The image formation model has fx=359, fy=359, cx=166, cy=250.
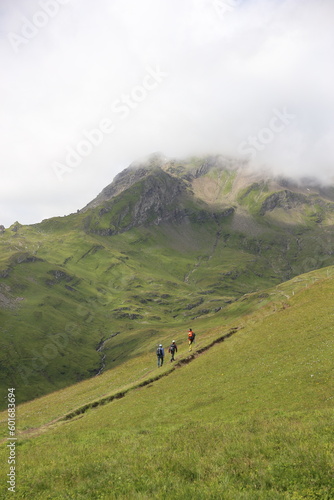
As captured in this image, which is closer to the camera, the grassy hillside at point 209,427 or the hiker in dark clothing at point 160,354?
the grassy hillside at point 209,427

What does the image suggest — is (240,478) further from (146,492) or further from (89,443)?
(89,443)

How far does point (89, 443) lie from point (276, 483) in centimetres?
1677

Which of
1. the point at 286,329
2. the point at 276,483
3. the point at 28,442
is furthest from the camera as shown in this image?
the point at 286,329

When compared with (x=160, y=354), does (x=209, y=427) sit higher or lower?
lower

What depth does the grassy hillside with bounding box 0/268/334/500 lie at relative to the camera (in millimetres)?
14055

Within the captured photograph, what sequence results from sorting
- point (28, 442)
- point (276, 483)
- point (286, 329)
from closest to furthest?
1. point (276, 483)
2. point (28, 442)
3. point (286, 329)

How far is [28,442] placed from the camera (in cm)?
3108

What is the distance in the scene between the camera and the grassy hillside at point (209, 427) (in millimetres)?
14055

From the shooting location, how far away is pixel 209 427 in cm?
2331

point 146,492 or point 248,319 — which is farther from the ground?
point 248,319

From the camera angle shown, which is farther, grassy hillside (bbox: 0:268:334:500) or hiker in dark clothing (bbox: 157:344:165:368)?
hiker in dark clothing (bbox: 157:344:165:368)

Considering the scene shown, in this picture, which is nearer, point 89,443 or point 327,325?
point 89,443

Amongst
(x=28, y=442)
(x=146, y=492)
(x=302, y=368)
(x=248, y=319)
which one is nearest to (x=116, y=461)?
(x=146, y=492)

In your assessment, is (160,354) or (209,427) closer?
(209,427)
